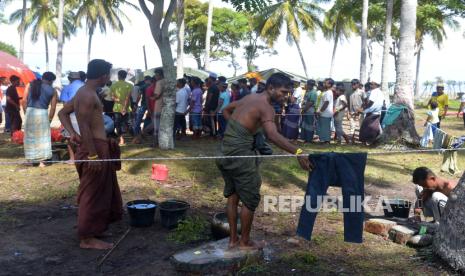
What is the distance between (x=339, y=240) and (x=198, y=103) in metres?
7.52

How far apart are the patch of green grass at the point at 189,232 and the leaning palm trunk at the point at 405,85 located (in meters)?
7.16

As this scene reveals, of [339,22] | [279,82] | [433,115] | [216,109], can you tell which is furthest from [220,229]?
[339,22]

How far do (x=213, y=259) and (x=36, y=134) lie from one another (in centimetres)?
513

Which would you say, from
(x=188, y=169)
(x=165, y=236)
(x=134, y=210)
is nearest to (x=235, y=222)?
(x=165, y=236)

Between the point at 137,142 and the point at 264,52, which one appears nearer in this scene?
the point at 137,142

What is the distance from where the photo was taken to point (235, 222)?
449 centimetres

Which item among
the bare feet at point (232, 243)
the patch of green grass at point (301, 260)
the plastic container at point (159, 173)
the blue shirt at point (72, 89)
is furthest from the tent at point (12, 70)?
the patch of green grass at point (301, 260)

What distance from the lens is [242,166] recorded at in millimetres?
4266

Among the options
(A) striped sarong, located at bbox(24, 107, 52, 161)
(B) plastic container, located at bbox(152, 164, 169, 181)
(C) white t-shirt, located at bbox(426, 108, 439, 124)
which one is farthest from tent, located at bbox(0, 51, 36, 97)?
(C) white t-shirt, located at bbox(426, 108, 439, 124)

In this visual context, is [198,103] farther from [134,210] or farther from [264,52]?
[264,52]

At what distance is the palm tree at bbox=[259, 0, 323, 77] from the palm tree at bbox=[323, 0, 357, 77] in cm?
115

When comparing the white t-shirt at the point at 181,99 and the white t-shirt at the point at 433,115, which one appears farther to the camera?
the white t-shirt at the point at 181,99

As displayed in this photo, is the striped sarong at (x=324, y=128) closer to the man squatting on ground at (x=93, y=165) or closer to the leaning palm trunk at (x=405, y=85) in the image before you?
the leaning palm trunk at (x=405, y=85)

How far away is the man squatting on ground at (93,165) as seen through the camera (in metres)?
4.70
